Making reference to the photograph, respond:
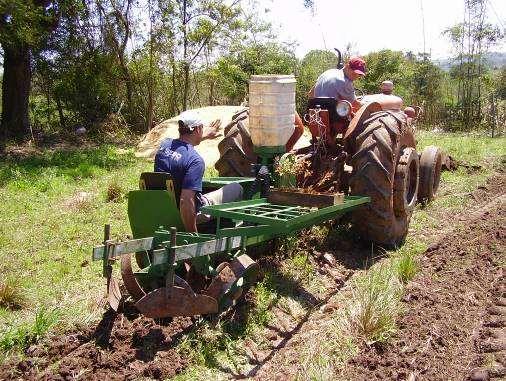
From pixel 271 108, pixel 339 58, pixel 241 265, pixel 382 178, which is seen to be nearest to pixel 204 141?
pixel 339 58

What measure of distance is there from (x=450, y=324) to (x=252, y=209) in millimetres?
1608

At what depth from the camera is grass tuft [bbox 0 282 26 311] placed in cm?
399

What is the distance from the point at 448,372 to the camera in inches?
117

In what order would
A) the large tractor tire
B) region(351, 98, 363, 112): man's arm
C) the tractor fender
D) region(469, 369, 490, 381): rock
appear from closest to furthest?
1. region(469, 369, 490, 381): rock
2. the large tractor tire
3. the tractor fender
4. region(351, 98, 363, 112): man's arm

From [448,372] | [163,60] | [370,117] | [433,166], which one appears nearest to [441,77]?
[163,60]

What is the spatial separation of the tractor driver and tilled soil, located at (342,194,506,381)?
5.17ft

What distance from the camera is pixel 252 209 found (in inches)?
156

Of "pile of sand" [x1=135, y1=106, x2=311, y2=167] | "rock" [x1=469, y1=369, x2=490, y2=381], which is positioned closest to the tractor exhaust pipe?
"rock" [x1=469, y1=369, x2=490, y2=381]

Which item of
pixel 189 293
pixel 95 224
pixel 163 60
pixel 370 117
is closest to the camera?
pixel 189 293

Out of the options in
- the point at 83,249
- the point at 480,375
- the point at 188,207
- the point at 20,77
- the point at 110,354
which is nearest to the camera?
the point at 480,375

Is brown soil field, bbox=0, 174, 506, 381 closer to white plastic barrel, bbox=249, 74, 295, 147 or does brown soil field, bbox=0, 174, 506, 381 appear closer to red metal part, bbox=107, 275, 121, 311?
red metal part, bbox=107, 275, 121, 311

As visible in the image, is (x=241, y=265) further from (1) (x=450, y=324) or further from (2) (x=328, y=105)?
(2) (x=328, y=105)

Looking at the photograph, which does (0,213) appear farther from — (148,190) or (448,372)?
(448,372)

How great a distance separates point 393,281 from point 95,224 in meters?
3.58
